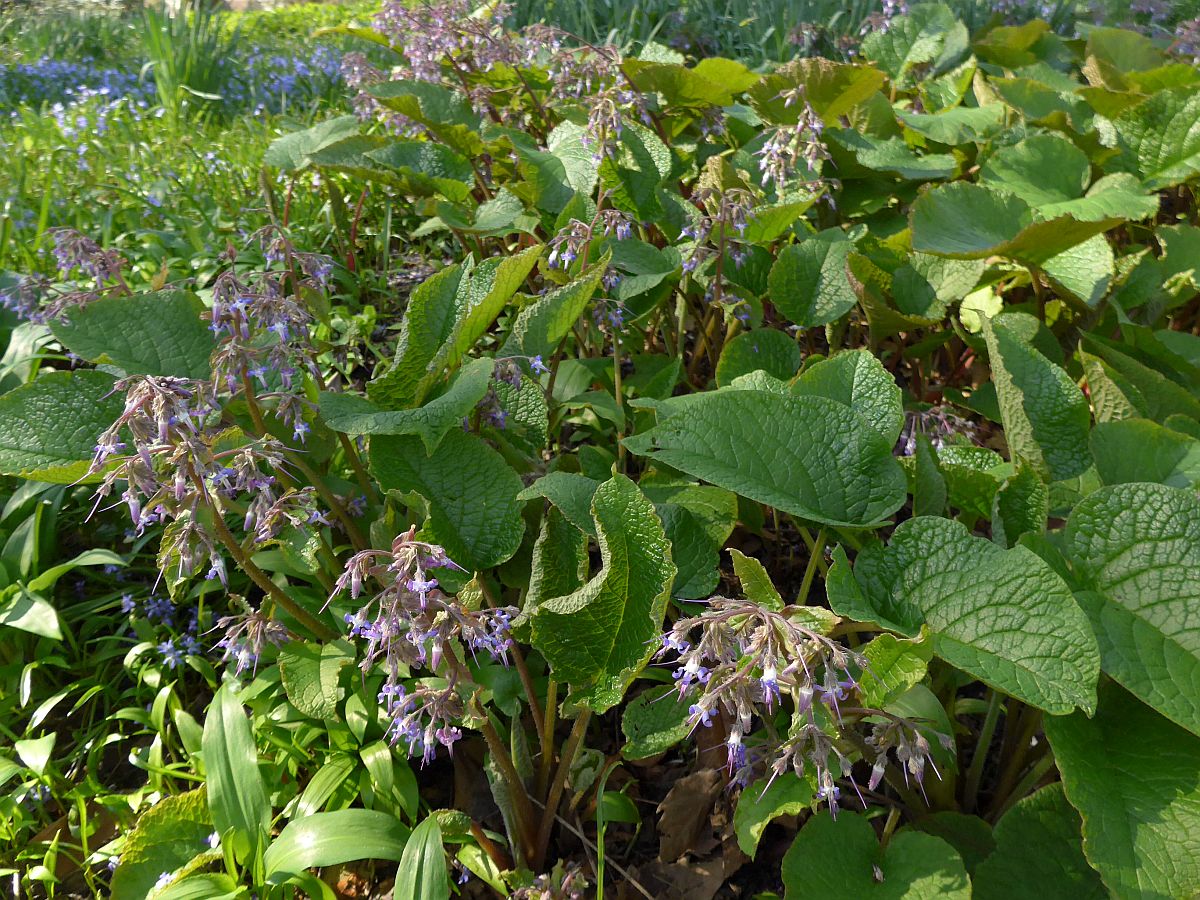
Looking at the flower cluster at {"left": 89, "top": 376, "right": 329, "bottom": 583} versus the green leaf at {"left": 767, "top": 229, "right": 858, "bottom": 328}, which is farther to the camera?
the green leaf at {"left": 767, "top": 229, "right": 858, "bottom": 328}

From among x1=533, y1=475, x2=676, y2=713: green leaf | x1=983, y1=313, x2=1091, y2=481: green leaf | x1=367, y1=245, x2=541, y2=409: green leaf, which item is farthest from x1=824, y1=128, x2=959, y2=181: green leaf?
x1=533, y1=475, x2=676, y2=713: green leaf

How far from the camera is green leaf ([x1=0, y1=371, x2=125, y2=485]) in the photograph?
1.60 metres

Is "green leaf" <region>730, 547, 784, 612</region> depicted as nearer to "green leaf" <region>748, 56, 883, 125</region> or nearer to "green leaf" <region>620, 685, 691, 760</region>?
"green leaf" <region>620, 685, 691, 760</region>

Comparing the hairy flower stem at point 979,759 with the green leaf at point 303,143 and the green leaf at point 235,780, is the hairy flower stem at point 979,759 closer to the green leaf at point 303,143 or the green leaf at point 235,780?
the green leaf at point 235,780

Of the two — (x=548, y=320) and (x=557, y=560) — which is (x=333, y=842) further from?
(x=548, y=320)

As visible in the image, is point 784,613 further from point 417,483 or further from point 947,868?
point 417,483

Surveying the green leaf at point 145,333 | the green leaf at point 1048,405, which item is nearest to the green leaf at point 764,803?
the green leaf at point 1048,405

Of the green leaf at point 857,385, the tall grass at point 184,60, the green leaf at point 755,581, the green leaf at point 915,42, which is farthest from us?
the tall grass at point 184,60

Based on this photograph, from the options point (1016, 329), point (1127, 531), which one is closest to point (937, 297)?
point (1016, 329)

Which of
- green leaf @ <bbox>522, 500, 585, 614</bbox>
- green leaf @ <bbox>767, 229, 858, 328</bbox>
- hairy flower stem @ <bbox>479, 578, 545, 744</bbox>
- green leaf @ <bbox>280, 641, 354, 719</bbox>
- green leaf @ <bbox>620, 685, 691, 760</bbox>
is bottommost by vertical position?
green leaf @ <bbox>280, 641, 354, 719</bbox>

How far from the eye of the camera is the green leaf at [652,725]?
1334 millimetres

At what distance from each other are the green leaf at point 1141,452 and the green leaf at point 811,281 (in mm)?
734

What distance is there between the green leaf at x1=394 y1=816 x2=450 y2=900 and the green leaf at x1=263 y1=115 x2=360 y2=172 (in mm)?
2045

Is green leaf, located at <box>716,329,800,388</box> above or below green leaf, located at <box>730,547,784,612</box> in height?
below
